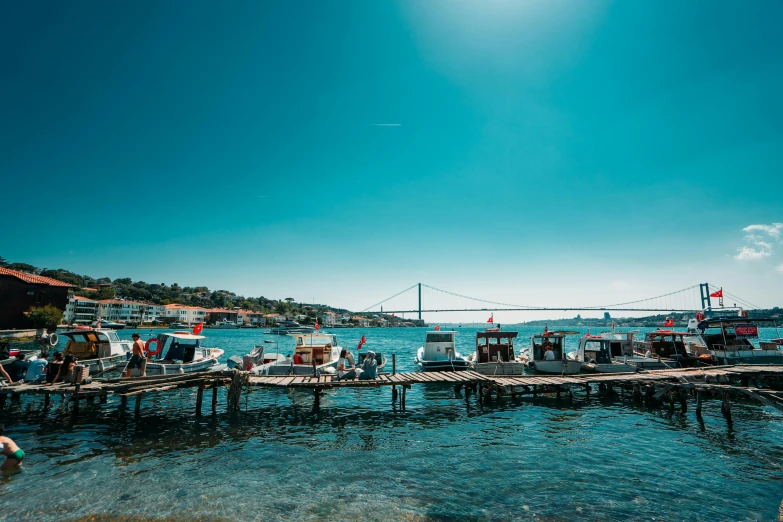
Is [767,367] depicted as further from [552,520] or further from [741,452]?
[552,520]

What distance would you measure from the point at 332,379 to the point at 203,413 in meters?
5.56

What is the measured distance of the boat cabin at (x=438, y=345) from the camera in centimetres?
2680

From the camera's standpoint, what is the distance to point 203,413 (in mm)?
16969

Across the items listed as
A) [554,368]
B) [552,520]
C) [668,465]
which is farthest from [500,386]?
[552,520]

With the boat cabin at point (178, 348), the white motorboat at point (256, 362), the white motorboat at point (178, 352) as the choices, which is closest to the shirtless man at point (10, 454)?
the white motorboat at point (256, 362)

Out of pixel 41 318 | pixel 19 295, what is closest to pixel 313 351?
pixel 41 318

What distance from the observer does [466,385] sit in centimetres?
1978

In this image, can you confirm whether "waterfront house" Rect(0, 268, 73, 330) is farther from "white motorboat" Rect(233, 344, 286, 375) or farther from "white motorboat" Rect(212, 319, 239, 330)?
"white motorboat" Rect(212, 319, 239, 330)

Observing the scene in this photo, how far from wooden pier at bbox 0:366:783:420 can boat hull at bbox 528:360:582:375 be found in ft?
3.68

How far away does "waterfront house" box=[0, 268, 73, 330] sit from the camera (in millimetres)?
56750

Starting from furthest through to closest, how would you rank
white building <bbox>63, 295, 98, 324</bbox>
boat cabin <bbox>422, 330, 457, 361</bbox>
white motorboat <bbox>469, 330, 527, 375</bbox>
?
white building <bbox>63, 295, 98, 324</bbox> → boat cabin <bbox>422, 330, 457, 361</bbox> → white motorboat <bbox>469, 330, 527, 375</bbox>

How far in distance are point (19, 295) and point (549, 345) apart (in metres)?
72.2

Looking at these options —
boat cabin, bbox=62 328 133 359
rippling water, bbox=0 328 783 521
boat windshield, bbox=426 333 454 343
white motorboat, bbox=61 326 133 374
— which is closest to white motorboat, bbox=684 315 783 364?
rippling water, bbox=0 328 783 521

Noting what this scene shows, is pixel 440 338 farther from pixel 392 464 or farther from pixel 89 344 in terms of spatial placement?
pixel 89 344
